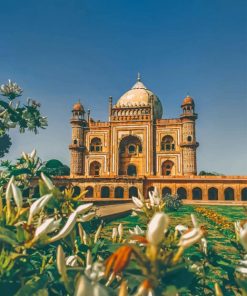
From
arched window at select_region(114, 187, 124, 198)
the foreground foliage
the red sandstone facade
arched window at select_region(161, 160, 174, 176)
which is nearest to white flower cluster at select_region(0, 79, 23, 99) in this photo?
the foreground foliage

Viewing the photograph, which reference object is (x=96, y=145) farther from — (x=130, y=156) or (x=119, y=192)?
(x=119, y=192)

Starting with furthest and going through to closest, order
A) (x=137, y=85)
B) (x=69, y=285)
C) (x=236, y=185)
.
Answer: (x=137, y=85), (x=236, y=185), (x=69, y=285)

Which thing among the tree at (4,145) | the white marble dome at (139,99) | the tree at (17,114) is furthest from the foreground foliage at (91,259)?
the tree at (4,145)

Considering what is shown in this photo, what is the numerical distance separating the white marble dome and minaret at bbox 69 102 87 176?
4.68m

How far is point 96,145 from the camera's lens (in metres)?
32.0

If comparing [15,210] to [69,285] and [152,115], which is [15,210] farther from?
[152,115]

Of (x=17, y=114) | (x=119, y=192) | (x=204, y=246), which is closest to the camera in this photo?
(x=204, y=246)

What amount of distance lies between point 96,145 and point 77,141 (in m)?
2.24

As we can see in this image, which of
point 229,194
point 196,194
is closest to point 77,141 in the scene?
point 196,194

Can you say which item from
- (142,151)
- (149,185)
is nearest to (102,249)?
(149,185)

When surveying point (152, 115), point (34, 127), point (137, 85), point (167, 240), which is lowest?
point (167, 240)

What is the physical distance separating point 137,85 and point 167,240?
123 ft

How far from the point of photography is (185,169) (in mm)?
28094

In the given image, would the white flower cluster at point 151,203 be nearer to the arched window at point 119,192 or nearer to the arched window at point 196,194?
the arched window at point 119,192
